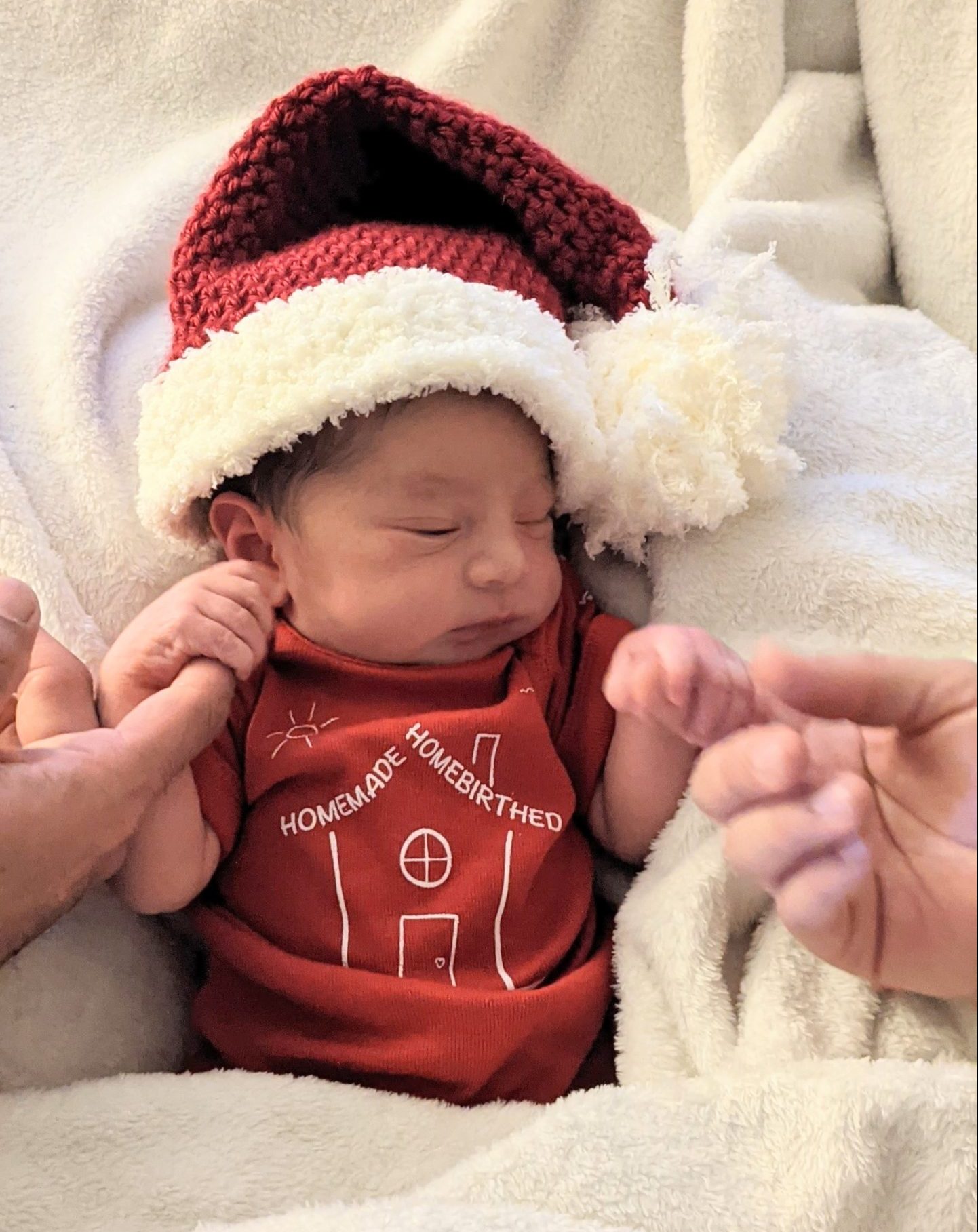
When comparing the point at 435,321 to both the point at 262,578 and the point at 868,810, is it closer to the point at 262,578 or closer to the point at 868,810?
the point at 262,578

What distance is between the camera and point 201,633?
21.8 inches

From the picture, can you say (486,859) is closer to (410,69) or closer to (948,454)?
(948,454)

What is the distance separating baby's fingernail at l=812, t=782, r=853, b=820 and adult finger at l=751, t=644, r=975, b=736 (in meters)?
0.02

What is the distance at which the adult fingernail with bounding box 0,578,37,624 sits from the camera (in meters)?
0.46

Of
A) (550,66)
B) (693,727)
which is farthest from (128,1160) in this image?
(550,66)

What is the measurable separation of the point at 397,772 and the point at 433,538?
144 mm

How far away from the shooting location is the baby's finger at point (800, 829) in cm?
20

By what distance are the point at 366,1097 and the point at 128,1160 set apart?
0.10 m

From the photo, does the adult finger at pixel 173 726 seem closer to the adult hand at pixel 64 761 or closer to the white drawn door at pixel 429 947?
the adult hand at pixel 64 761

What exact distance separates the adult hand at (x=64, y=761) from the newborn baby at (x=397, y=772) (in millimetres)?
23

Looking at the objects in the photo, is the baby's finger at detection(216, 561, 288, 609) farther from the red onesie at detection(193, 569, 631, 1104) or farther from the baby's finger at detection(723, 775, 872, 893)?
the baby's finger at detection(723, 775, 872, 893)

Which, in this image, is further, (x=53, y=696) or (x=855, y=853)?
(x=53, y=696)

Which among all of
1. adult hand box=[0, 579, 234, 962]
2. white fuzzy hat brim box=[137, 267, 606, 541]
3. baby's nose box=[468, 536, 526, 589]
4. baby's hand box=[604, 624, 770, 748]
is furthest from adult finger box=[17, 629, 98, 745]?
baby's hand box=[604, 624, 770, 748]

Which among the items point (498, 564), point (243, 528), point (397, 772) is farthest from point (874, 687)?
point (243, 528)
